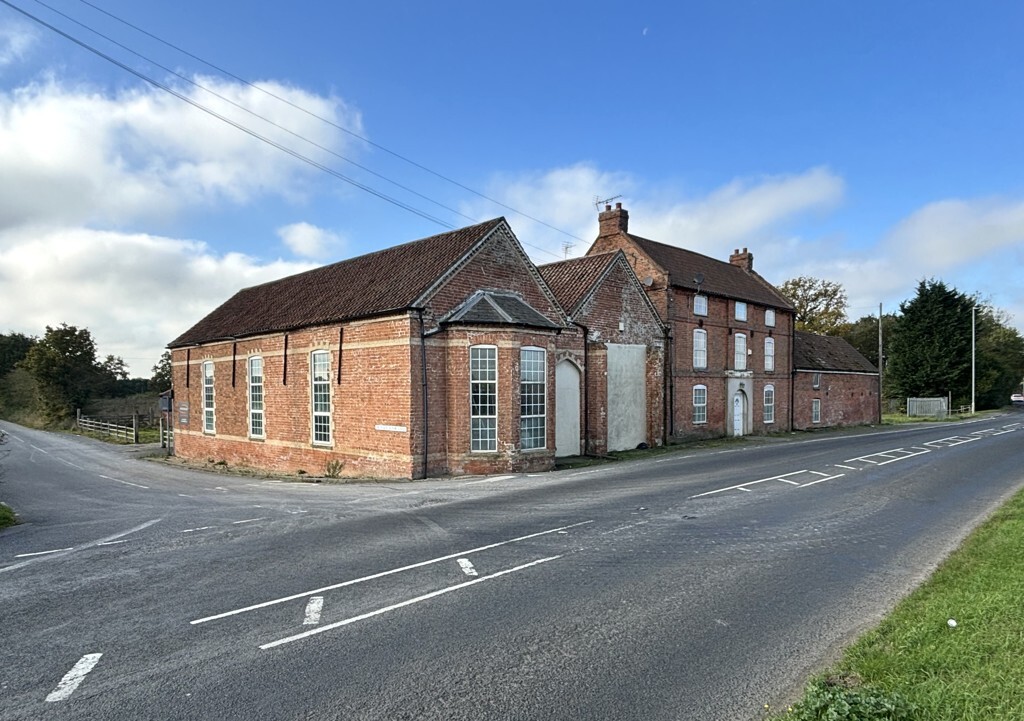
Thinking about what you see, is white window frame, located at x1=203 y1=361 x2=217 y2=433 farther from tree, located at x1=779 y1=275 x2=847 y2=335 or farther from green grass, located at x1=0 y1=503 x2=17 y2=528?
tree, located at x1=779 y1=275 x2=847 y2=335

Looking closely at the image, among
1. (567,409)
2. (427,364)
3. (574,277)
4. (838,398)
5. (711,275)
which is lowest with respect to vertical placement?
(838,398)

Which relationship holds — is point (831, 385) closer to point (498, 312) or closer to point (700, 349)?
point (700, 349)

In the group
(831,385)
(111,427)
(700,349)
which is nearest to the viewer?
(700,349)

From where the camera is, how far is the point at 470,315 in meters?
18.3

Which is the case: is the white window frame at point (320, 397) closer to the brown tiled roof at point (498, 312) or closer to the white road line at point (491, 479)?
the brown tiled roof at point (498, 312)

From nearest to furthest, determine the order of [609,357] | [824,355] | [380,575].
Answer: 1. [380,575]
2. [609,357]
3. [824,355]

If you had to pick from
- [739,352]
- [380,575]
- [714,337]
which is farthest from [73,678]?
[739,352]

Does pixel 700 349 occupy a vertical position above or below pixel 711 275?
below

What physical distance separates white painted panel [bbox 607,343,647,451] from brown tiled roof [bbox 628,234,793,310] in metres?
4.99

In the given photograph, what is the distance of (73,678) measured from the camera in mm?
4949

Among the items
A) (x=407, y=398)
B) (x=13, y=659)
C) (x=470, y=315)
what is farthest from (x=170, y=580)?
(x=470, y=315)

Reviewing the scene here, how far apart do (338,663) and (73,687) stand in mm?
1995

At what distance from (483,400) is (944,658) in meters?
14.3

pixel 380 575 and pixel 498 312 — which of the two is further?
pixel 498 312
